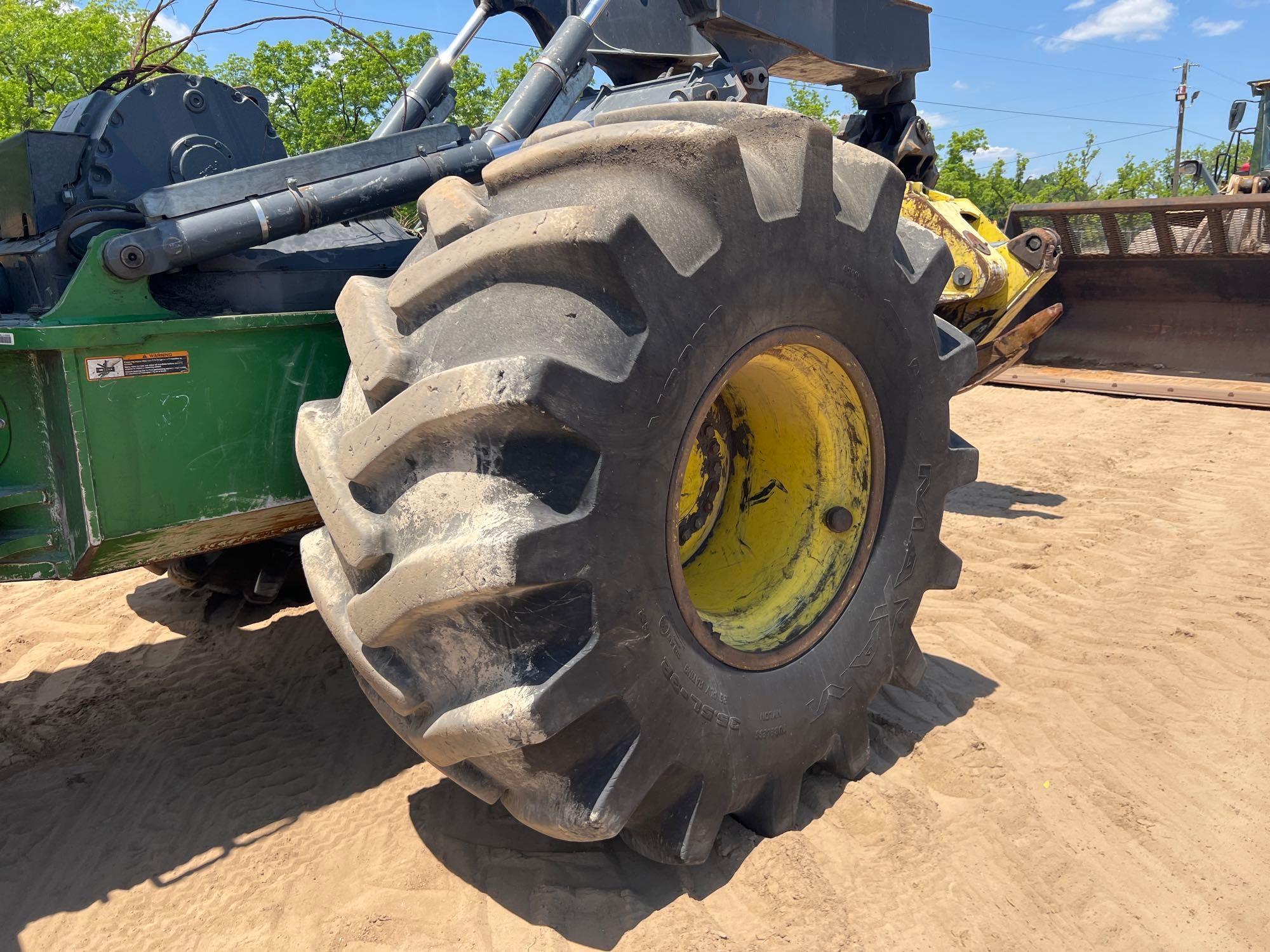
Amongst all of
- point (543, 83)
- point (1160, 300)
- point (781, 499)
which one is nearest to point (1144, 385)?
point (1160, 300)

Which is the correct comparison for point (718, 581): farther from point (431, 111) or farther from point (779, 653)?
point (431, 111)

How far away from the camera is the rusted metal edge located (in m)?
7.26

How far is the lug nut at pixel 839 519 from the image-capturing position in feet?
8.43

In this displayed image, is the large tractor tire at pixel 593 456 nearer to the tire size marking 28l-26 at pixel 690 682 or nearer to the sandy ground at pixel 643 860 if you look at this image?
the tire size marking 28l-26 at pixel 690 682

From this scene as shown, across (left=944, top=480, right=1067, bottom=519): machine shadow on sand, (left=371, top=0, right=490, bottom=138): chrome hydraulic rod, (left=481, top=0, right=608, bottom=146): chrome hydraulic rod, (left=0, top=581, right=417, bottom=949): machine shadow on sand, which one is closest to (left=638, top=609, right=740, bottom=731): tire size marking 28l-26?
(left=0, top=581, right=417, bottom=949): machine shadow on sand

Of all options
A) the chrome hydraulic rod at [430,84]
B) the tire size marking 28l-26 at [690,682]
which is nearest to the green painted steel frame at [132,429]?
the tire size marking 28l-26 at [690,682]

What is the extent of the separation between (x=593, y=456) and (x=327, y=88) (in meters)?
21.3

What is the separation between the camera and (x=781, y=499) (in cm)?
270

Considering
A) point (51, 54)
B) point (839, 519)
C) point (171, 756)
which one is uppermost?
point (51, 54)

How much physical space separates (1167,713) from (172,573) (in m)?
3.31

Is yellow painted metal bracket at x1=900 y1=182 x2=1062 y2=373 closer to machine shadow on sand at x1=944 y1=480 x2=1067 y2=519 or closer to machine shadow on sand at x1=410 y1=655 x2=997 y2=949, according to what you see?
machine shadow on sand at x1=944 y1=480 x2=1067 y2=519

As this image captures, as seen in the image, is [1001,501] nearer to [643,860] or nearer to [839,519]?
[839,519]

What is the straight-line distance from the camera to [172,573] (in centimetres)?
346

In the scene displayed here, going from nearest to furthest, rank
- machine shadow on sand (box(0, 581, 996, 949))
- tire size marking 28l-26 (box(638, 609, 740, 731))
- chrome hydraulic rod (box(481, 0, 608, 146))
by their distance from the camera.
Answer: tire size marking 28l-26 (box(638, 609, 740, 731)) → machine shadow on sand (box(0, 581, 996, 949)) → chrome hydraulic rod (box(481, 0, 608, 146))
